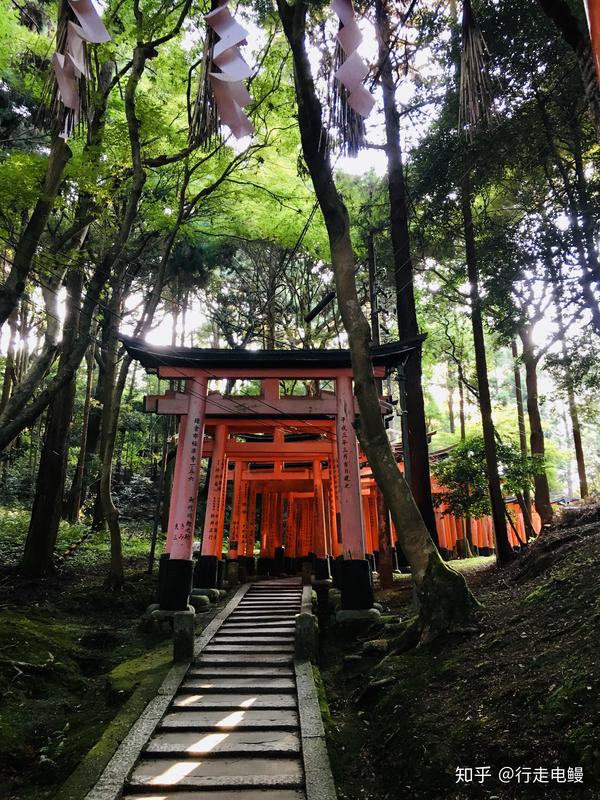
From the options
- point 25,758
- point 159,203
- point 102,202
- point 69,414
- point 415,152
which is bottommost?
point 25,758

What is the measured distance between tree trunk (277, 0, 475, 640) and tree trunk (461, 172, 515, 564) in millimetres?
6071

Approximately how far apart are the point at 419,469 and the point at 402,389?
83.5 inches

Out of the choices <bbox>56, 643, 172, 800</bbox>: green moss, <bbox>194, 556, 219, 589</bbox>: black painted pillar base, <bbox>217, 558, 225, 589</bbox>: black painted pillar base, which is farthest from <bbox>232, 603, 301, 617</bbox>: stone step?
<bbox>217, 558, 225, 589</bbox>: black painted pillar base

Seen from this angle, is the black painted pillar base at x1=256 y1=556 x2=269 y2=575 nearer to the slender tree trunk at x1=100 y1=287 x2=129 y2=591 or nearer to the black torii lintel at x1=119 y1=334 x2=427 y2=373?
the slender tree trunk at x1=100 y1=287 x2=129 y2=591

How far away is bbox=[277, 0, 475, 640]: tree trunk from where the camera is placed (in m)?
6.30

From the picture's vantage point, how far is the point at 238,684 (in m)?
6.94

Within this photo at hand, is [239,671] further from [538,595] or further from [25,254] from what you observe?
[25,254]

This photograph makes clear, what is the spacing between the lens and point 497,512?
1190 cm

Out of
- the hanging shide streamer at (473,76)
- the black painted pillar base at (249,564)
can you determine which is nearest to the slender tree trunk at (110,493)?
the black painted pillar base at (249,564)

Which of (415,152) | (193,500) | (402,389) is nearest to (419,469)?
(402,389)

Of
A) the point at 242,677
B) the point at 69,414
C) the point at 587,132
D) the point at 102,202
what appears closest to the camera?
the point at 242,677

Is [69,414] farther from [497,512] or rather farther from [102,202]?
[497,512]

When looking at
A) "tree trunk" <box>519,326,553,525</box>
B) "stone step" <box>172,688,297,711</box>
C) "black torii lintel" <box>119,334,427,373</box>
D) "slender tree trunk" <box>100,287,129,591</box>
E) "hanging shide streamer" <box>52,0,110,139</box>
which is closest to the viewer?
"hanging shide streamer" <box>52,0,110,139</box>

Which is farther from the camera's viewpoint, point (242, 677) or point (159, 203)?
point (159, 203)
